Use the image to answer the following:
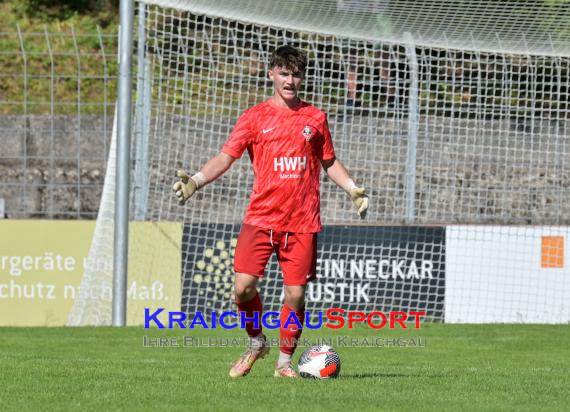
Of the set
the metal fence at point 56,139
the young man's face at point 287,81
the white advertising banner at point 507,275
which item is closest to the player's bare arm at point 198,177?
the young man's face at point 287,81

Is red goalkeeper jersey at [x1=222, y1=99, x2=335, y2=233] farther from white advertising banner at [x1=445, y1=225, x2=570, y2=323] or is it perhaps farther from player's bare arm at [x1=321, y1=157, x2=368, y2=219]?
white advertising banner at [x1=445, y1=225, x2=570, y2=323]

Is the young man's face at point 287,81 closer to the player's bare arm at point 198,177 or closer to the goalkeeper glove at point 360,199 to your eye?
the player's bare arm at point 198,177

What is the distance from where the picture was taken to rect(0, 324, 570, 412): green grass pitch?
5949 millimetres

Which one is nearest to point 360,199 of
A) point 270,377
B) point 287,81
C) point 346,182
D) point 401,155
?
point 346,182

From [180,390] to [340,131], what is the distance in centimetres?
896

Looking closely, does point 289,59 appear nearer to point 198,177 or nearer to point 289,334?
point 198,177

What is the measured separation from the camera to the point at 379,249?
14094 mm

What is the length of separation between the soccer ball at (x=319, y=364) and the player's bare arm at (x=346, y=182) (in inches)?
33.9

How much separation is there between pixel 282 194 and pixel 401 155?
7.49 m

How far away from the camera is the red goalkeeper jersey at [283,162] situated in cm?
739

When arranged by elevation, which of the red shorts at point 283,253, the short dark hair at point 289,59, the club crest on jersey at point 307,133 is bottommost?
the red shorts at point 283,253

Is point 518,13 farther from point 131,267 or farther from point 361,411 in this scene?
point 361,411

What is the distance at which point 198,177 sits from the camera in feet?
24.1

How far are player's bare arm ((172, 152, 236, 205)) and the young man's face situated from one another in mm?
519
